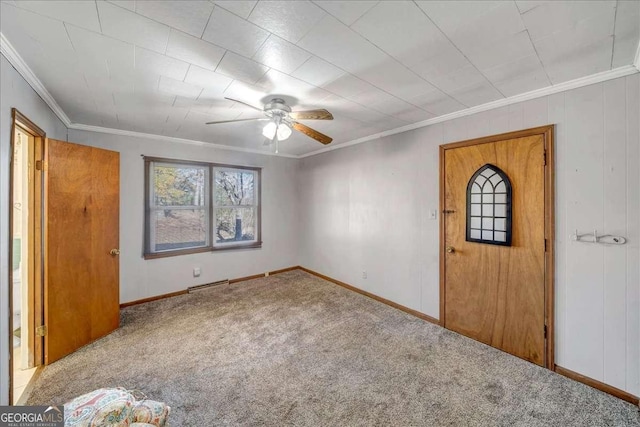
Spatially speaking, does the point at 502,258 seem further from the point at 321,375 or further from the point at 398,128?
the point at 321,375

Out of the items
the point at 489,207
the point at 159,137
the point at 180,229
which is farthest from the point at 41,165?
the point at 489,207

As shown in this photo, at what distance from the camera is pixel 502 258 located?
2533 millimetres

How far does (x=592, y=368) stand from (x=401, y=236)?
200 cm

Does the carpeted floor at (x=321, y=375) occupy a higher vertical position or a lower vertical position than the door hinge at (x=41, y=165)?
lower

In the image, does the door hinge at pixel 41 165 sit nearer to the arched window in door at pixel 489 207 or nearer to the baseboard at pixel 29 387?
the baseboard at pixel 29 387

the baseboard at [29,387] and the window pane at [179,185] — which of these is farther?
the window pane at [179,185]

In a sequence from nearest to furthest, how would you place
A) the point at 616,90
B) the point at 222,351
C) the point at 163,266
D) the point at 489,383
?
1. the point at 616,90
2. the point at 489,383
3. the point at 222,351
4. the point at 163,266

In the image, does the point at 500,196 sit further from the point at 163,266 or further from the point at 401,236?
the point at 163,266

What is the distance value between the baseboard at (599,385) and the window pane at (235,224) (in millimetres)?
4393

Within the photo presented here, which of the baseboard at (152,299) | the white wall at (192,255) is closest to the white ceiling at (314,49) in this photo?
the white wall at (192,255)

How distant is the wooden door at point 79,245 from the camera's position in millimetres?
2354

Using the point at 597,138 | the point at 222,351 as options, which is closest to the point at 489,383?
the point at 597,138

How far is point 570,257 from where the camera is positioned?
2.15 meters

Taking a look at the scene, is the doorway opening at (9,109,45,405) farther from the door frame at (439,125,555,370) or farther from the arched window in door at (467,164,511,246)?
the door frame at (439,125,555,370)
